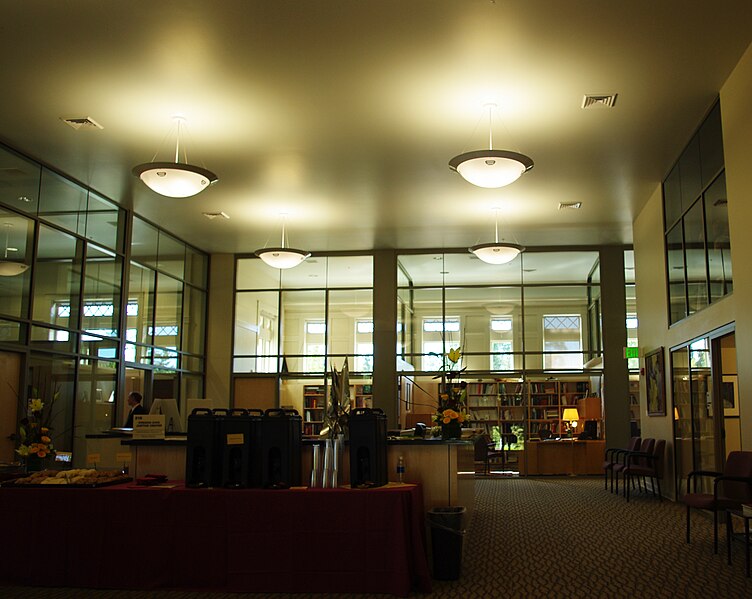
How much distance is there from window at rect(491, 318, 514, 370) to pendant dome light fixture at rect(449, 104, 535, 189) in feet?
29.4

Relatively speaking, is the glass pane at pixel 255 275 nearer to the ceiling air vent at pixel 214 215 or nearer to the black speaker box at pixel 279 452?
the ceiling air vent at pixel 214 215

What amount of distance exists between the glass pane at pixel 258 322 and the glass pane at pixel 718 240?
1026 centimetres

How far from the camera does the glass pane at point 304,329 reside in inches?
680

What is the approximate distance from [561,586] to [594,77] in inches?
204

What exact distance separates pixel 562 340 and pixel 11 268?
11217 mm

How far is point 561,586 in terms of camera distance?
611 cm

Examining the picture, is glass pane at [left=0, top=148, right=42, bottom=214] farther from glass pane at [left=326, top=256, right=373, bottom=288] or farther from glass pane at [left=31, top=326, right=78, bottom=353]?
glass pane at [left=326, top=256, right=373, bottom=288]

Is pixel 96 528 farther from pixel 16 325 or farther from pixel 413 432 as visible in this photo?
pixel 16 325

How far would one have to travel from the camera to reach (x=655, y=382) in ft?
41.7

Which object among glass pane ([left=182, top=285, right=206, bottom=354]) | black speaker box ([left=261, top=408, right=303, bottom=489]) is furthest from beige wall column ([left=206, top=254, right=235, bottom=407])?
black speaker box ([left=261, top=408, right=303, bottom=489])

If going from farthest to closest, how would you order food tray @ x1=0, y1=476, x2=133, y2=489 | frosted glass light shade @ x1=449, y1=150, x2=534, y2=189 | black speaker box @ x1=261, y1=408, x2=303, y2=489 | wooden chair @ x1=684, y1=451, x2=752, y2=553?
1. frosted glass light shade @ x1=449, y1=150, x2=534, y2=189
2. wooden chair @ x1=684, y1=451, x2=752, y2=553
3. food tray @ x1=0, y1=476, x2=133, y2=489
4. black speaker box @ x1=261, y1=408, x2=303, y2=489

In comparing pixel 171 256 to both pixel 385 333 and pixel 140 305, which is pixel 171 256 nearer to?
pixel 140 305

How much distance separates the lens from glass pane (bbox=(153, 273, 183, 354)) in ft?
49.5

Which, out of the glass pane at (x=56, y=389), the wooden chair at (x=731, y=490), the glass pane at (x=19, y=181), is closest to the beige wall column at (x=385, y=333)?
the glass pane at (x=56, y=389)
